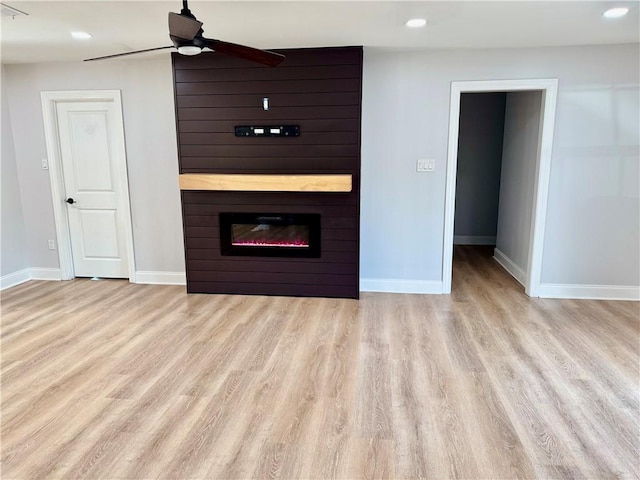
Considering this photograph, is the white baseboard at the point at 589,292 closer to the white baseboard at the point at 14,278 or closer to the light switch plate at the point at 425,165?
the light switch plate at the point at 425,165

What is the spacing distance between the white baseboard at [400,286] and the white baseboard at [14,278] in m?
3.99

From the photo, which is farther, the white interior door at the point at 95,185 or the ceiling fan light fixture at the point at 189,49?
the white interior door at the point at 95,185

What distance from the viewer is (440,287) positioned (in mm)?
4359

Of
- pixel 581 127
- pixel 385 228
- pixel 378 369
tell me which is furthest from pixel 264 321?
pixel 581 127

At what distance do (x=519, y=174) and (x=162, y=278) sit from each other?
4289 mm

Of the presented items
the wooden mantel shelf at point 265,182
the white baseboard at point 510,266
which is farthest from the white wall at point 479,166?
the wooden mantel shelf at point 265,182

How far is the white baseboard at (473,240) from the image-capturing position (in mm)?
6499

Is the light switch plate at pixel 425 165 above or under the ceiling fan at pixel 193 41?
under

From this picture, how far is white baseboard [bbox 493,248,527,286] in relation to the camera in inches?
181

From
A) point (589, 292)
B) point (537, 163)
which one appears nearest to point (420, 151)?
point (537, 163)

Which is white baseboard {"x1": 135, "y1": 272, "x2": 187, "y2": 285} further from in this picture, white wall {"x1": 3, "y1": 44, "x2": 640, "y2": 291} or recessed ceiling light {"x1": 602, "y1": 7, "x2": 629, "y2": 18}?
recessed ceiling light {"x1": 602, "y1": 7, "x2": 629, "y2": 18}

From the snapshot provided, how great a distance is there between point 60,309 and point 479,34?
4530 mm

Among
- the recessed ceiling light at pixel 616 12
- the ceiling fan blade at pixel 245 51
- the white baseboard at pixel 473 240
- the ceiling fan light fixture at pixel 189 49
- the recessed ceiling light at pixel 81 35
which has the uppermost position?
the recessed ceiling light at pixel 81 35

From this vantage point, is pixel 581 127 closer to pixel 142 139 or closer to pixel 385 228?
pixel 385 228
